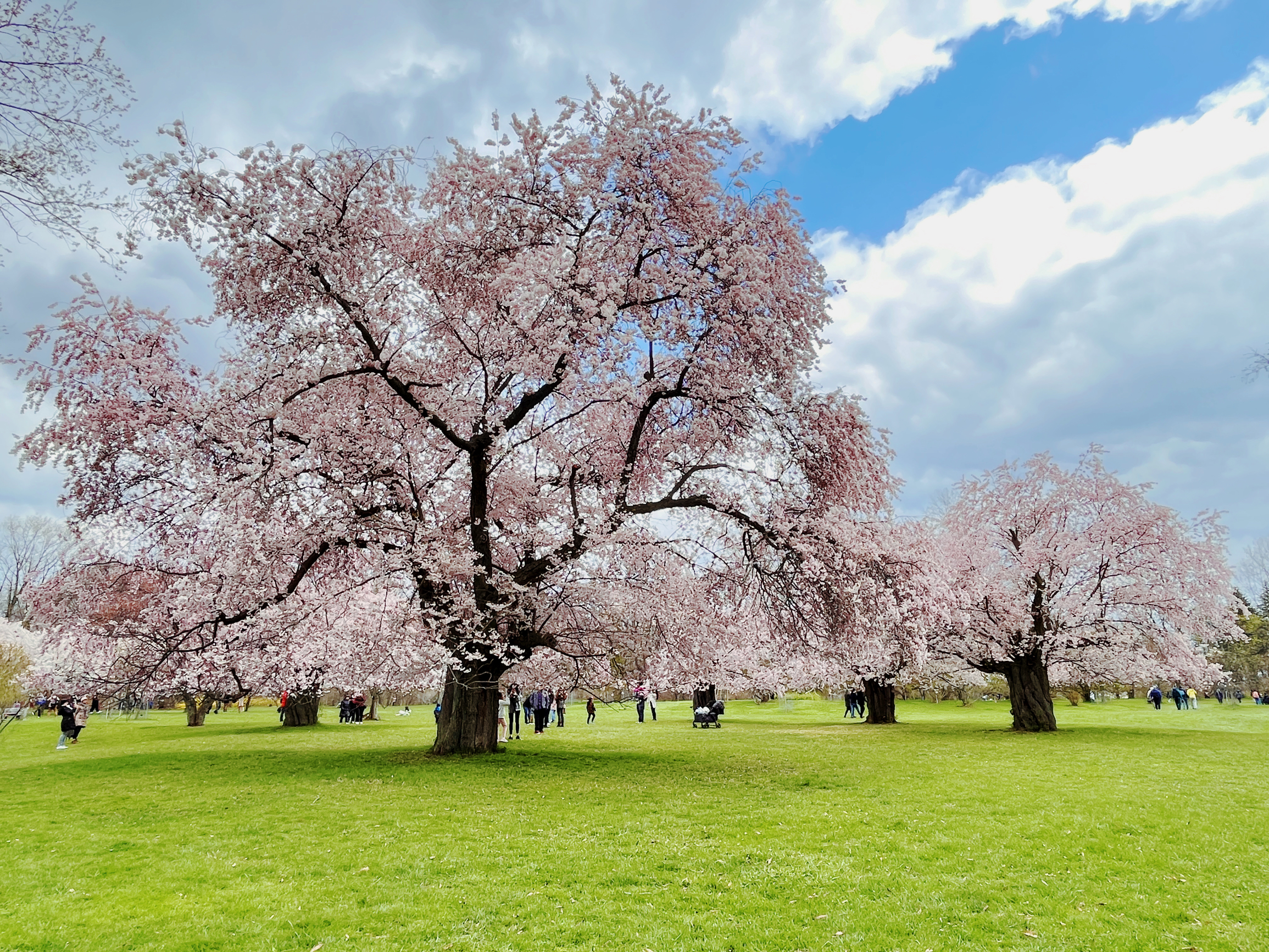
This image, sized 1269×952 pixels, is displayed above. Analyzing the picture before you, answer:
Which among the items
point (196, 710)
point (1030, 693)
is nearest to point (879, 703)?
point (1030, 693)

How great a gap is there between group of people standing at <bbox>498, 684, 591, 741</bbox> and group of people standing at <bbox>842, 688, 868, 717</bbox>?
14.6 metres

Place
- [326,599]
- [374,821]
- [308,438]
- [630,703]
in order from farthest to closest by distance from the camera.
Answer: [630,703] < [326,599] < [308,438] < [374,821]

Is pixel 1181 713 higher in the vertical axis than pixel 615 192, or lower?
lower

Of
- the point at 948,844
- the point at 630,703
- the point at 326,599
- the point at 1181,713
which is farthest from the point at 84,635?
the point at 1181,713

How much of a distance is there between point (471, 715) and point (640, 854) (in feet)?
33.3

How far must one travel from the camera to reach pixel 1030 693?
84.4 feet

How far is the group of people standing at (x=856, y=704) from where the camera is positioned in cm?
3953

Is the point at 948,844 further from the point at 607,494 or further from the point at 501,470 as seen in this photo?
the point at 501,470

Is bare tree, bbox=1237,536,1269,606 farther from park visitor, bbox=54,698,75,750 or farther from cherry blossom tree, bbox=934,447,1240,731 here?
park visitor, bbox=54,698,75,750

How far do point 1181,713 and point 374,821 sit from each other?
154ft

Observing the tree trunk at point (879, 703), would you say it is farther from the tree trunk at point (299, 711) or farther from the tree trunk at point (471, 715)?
the tree trunk at point (299, 711)

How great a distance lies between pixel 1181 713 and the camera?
40094 mm

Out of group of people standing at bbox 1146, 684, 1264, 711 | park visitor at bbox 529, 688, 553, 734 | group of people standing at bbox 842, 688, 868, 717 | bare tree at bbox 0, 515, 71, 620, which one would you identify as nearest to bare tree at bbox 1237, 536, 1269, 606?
group of people standing at bbox 1146, 684, 1264, 711

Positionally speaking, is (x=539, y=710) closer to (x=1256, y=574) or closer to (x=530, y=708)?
(x=530, y=708)
